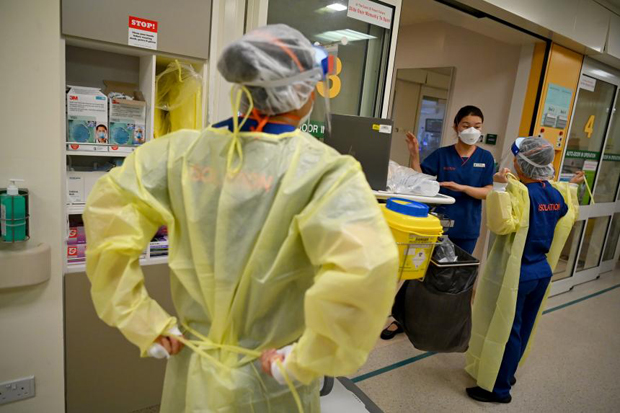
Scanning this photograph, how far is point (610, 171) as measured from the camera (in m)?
4.59

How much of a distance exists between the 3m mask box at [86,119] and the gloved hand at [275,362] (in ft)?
4.03

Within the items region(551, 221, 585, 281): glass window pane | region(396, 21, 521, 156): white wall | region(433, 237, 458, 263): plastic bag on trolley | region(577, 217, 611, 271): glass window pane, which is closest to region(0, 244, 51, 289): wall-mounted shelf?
region(433, 237, 458, 263): plastic bag on trolley

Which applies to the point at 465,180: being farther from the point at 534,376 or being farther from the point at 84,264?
the point at 84,264

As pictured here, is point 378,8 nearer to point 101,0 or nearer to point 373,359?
point 101,0

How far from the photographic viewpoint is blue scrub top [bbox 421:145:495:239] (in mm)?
2715

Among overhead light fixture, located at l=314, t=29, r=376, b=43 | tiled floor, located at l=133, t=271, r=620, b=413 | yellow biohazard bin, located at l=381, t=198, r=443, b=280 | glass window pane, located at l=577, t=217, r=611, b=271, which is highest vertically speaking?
overhead light fixture, located at l=314, t=29, r=376, b=43

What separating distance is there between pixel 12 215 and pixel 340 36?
1769mm

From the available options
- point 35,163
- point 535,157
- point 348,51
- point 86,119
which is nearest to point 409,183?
point 535,157

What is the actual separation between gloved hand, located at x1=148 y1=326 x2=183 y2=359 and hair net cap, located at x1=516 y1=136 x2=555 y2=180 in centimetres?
200

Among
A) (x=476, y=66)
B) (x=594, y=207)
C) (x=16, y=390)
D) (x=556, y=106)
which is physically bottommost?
(x=16, y=390)

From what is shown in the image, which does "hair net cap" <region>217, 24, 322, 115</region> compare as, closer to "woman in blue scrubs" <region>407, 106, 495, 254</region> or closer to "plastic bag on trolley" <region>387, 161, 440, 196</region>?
"plastic bag on trolley" <region>387, 161, 440, 196</region>

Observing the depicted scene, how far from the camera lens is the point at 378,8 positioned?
2.22 metres

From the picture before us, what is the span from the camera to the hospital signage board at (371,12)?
2150 mm

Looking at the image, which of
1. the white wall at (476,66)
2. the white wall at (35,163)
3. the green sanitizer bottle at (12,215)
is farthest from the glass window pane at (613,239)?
the green sanitizer bottle at (12,215)
